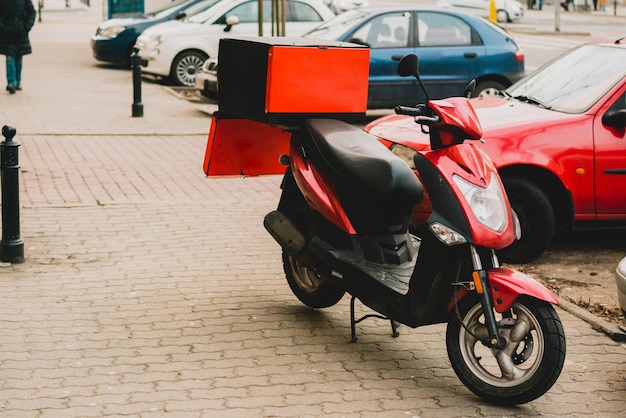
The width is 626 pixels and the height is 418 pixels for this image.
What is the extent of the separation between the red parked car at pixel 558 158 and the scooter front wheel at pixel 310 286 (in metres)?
1.68

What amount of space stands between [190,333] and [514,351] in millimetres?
1973

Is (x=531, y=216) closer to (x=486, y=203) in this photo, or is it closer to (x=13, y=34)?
(x=486, y=203)

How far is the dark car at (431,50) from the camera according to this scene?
14.5m

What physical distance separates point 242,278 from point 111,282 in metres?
0.89

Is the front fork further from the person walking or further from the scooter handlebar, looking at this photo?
the person walking

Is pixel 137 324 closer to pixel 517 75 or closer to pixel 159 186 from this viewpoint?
pixel 159 186

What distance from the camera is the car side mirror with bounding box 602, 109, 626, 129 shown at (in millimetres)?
7879

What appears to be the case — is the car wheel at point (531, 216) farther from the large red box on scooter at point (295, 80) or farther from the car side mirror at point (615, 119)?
the large red box on scooter at point (295, 80)

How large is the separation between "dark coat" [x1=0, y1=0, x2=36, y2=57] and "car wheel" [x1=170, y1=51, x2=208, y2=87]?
10.1 feet

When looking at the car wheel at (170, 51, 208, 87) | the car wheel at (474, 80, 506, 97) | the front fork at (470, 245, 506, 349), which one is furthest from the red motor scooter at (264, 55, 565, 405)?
the car wheel at (170, 51, 208, 87)

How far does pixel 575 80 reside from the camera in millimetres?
8586

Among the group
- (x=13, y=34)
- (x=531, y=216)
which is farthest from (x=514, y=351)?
(x=13, y=34)

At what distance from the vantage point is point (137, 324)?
6172 millimetres

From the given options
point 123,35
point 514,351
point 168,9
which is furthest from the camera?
point 168,9
